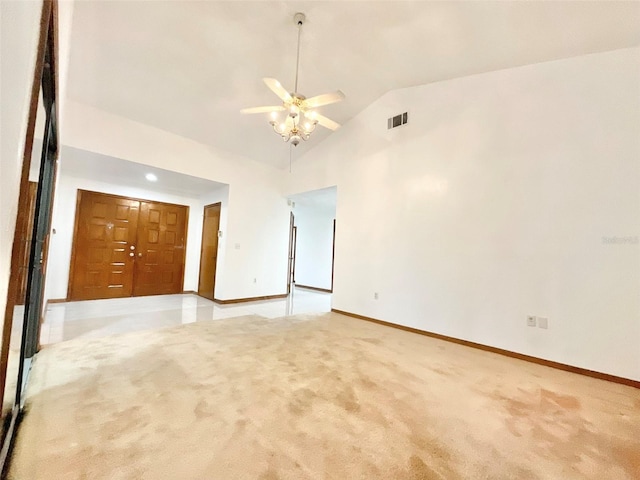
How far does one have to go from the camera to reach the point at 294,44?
3.36 meters

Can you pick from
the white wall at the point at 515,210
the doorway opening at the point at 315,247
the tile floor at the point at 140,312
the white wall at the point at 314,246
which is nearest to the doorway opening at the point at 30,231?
the tile floor at the point at 140,312

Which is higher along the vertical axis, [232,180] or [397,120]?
[397,120]

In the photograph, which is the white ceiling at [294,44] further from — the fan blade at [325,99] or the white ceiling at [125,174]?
the fan blade at [325,99]

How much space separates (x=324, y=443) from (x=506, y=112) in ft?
13.4

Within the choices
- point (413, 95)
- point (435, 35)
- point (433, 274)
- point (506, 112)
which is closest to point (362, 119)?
point (413, 95)

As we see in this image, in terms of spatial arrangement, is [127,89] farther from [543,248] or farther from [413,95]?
[543,248]

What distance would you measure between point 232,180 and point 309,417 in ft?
16.3

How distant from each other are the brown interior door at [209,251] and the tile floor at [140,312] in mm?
274

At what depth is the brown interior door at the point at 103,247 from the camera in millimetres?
5379

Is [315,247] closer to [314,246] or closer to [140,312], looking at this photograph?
[314,246]

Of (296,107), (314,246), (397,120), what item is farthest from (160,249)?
(397,120)

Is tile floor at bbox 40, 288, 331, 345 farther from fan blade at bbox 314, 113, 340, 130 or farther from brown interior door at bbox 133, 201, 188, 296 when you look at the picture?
fan blade at bbox 314, 113, 340, 130

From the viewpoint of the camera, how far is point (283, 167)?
6617mm

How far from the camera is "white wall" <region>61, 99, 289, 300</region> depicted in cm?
406
